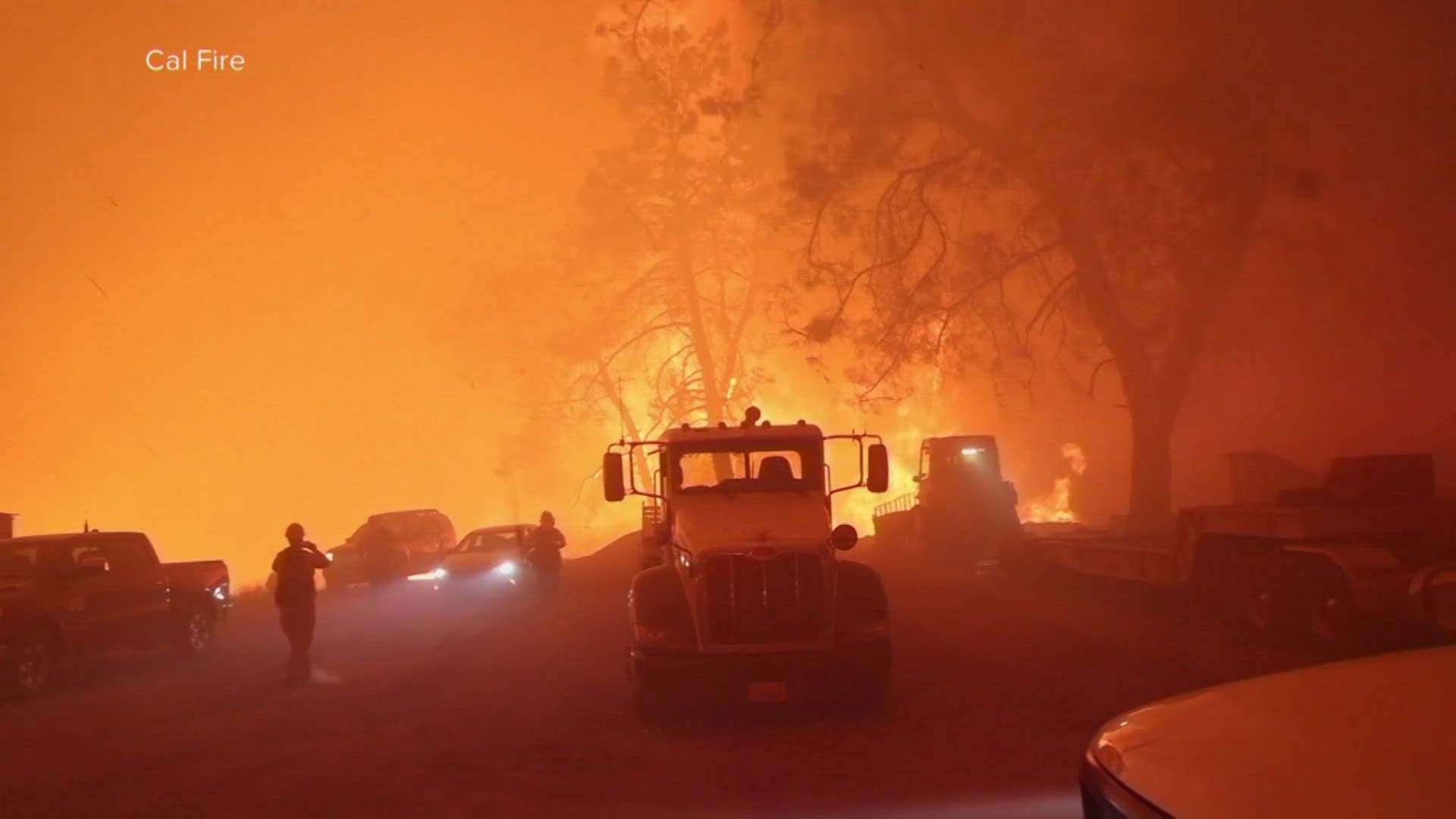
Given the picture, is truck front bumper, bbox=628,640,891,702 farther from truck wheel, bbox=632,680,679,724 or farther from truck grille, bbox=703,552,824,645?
truck grille, bbox=703,552,824,645

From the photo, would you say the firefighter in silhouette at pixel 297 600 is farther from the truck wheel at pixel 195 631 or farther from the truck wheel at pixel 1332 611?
the truck wheel at pixel 1332 611

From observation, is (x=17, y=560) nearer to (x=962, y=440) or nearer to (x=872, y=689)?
(x=872, y=689)

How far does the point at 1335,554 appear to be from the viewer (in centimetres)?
1414

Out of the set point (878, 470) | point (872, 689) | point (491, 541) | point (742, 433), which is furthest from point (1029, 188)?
point (872, 689)

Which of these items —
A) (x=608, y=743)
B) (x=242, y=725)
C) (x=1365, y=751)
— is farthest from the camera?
(x=242, y=725)

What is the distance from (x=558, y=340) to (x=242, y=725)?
33.9 metres

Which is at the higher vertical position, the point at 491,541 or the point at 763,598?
the point at 763,598

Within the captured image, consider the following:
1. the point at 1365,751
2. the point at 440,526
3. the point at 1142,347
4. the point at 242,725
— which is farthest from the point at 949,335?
the point at 1365,751

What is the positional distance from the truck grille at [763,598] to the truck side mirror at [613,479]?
1.57 metres

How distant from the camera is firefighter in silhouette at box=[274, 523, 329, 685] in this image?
1546 cm

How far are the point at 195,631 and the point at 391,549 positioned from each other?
43.9 ft

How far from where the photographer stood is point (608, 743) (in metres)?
10.8

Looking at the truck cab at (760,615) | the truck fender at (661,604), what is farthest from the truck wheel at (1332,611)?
the truck fender at (661,604)

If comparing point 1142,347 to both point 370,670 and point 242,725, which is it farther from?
point 242,725
